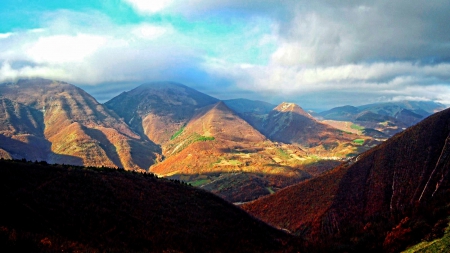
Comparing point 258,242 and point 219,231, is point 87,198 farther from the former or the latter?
point 258,242

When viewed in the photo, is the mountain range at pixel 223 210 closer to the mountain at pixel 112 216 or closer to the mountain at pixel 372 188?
the mountain at pixel 112 216

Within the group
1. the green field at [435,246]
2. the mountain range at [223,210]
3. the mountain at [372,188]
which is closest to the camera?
the green field at [435,246]

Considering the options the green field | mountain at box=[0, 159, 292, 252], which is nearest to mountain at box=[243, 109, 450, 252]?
mountain at box=[0, 159, 292, 252]

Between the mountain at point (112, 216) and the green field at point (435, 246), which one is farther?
the mountain at point (112, 216)

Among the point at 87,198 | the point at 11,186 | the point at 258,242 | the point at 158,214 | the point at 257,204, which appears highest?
the point at 11,186

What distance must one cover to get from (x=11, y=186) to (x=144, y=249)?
2580cm

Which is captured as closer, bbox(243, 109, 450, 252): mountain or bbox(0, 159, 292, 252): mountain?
bbox(0, 159, 292, 252): mountain

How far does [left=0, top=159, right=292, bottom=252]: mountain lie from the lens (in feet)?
144

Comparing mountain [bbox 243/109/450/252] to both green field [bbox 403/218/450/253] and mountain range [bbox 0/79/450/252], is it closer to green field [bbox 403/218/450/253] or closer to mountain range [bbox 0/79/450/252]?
mountain range [bbox 0/79/450/252]

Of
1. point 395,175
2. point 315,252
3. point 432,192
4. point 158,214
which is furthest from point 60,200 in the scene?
point 395,175

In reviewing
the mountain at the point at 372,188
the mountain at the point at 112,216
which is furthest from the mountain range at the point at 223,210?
the mountain at the point at 372,188

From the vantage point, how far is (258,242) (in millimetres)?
67688

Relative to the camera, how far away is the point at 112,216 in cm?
5869

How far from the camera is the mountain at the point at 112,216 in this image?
144ft
